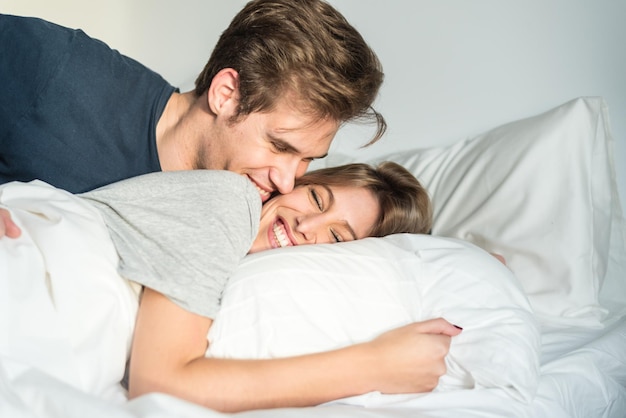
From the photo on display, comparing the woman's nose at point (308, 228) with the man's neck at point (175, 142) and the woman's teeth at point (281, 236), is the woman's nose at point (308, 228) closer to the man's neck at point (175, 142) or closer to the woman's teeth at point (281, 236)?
the woman's teeth at point (281, 236)

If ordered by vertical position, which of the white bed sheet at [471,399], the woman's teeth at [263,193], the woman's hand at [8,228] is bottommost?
the white bed sheet at [471,399]

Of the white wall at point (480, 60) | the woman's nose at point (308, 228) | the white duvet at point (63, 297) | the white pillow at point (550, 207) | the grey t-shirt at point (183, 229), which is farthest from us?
the white wall at point (480, 60)

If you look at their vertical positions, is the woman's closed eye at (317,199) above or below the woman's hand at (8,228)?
below

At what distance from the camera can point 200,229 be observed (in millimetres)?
1130

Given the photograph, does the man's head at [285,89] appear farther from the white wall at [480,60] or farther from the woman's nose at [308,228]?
the white wall at [480,60]

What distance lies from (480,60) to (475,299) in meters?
1.09

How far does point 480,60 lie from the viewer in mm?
2213

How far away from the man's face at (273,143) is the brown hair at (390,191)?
127 mm

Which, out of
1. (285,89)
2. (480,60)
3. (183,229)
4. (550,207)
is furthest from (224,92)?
(480,60)

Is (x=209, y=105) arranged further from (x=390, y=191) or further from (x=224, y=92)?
(x=390, y=191)

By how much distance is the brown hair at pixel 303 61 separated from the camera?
61.4 inches

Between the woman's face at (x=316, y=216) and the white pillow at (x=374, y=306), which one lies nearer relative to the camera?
the white pillow at (x=374, y=306)

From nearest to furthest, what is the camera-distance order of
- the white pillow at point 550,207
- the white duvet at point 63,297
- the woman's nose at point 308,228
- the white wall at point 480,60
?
1. the white duvet at point 63,297
2. the woman's nose at point 308,228
3. the white pillow at point 550,207
4. the white wall at point 480,60

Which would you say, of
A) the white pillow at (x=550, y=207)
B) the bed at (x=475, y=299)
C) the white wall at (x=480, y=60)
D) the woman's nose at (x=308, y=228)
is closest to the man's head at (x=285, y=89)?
the woman's nose at (x=308, y=228)
